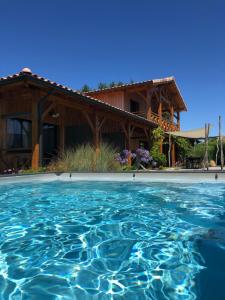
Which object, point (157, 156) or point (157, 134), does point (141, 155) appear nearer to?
point (157, 156)

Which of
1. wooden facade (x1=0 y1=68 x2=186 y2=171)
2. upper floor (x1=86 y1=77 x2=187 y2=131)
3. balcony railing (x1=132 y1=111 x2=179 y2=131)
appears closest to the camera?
wooden facade (x1=0 y1=68 x2=186 y2=171)

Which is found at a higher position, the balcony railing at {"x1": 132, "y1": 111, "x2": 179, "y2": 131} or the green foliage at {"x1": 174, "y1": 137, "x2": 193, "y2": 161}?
the balcony railing at {"x1": 132, "y1": 111, "x2": 179, "y2": 131}

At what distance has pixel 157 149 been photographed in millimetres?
17453

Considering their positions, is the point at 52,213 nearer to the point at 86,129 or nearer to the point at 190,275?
the point at 190,275

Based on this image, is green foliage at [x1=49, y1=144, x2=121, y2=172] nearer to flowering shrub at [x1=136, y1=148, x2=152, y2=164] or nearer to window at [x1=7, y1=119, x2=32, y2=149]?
window at [x1=7, y1=119, x2=32, y2=149]

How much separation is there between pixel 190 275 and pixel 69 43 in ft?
51.5

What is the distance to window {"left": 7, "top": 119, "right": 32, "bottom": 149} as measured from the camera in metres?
12.3

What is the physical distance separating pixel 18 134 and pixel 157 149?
8186 mm

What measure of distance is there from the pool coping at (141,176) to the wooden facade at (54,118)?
741 mm

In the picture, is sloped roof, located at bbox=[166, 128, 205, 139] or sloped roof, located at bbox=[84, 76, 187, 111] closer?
sloped roof, located at bbox=[166, 128, 205, 139]

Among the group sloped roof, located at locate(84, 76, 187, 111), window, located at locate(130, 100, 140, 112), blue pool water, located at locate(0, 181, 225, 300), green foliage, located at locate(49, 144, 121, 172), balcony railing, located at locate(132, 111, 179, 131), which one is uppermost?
sloped roof, located at locate(84, 76, 187, 111)

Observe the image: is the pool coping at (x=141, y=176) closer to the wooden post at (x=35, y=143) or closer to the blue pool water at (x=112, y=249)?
the wooden post at (x=35, y=143)

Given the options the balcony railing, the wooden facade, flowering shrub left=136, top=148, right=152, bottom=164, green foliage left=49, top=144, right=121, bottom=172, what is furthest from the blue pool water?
the balcony railing

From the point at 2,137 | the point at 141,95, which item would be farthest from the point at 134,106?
the point at 2,137
